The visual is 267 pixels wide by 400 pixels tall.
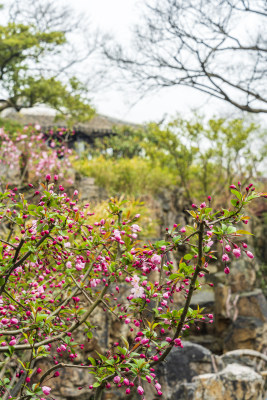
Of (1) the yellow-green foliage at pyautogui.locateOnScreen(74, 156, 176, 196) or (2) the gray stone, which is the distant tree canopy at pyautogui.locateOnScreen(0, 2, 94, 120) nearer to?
(1) the yellow-green foliage at pyautogui.locateOnScreen(74, 156, 176, 196)

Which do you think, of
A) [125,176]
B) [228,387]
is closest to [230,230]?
[228,387]

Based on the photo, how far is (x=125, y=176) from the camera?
41.0 ft

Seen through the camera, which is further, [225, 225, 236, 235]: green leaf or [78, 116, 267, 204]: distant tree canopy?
[78, 116, 267, 204]: distant tree canopy

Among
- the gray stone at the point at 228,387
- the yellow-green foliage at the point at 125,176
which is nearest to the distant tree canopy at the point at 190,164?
the yellow-green foliage at the point at 125,176

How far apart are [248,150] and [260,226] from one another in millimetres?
3054

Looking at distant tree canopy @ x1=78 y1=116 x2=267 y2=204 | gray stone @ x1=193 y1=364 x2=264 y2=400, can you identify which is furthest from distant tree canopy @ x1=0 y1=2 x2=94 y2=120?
gray stone @ x1=193 y1=364 x2=264 y2=400

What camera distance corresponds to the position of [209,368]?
18.0 ft

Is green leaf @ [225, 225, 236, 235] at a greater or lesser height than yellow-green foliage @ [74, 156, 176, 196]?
lesser

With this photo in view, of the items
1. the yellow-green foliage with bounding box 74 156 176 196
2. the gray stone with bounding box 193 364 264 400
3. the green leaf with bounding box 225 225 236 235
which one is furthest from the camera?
the yellow-green foliage with bounding box 74 156 176 196

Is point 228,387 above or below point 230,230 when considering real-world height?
below

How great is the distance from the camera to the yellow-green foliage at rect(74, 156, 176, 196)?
12148mm

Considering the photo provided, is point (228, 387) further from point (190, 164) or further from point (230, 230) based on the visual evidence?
point (190, 164)

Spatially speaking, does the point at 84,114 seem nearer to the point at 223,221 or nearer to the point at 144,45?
the point at 144,45

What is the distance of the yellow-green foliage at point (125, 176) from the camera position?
1215cm
